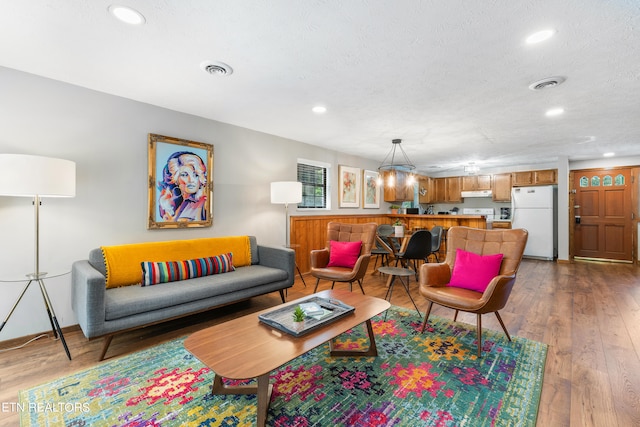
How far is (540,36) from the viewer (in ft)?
6.00

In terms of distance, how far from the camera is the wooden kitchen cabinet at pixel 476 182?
7504 millimetres

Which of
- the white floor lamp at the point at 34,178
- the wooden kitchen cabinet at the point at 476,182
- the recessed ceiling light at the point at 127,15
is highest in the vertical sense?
the recessed ceiling light at the point at 127,15

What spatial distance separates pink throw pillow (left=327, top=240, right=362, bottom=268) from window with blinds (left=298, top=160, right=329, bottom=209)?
4.61 ft

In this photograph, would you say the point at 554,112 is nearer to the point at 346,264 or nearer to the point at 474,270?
the point at 474,270

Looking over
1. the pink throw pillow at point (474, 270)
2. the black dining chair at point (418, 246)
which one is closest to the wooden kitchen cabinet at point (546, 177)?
the black dining chair at point (418, 246)

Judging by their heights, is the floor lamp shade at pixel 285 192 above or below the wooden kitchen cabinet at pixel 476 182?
below

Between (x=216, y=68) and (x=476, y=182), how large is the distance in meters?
7.37

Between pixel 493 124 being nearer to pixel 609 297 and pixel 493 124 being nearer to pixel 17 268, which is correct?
pixel 609 297

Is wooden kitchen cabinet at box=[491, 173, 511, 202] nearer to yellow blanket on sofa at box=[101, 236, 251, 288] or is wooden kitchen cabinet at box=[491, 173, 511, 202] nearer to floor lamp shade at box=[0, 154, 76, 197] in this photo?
yellow blanket on sofa at box=[101, 236, 251, 288]

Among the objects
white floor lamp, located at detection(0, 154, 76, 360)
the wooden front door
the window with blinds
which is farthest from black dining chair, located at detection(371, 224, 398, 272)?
the wooden front door

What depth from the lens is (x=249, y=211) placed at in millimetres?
4094

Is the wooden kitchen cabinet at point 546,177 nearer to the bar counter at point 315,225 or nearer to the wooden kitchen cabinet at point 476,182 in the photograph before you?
the wooden kitchen cabinet at point 476,182

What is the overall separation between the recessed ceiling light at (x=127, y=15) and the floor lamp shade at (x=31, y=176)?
4.06ft

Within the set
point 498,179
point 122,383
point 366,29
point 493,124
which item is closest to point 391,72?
point 366,29
